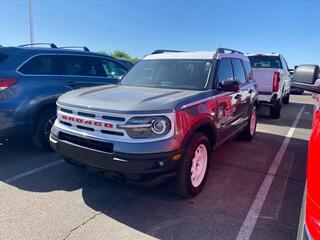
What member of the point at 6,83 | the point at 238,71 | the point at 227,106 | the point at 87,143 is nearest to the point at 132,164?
the point at 87,143

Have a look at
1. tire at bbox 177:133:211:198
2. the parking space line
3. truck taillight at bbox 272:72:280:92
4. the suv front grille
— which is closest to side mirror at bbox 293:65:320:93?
tire at bbox 177:133:211:198

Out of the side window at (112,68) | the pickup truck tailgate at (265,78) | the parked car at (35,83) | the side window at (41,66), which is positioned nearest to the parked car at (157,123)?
the parked car at (35,83)

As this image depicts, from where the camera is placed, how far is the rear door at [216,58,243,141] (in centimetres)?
438

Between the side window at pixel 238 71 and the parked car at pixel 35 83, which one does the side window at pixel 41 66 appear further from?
the side window at pixel 238 71

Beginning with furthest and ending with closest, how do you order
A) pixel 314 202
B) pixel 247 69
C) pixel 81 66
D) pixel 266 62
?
pixel 266 62, pixel 247 69, pixel 81 66, pixel 314 202

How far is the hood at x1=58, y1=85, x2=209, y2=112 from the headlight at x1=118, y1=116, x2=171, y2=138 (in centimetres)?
10

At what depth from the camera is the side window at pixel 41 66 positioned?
4941 mm

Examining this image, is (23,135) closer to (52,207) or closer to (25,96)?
(25,96)

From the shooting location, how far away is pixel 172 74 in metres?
4.54

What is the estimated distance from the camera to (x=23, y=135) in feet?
16.3

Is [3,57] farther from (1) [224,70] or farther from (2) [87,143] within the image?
(1) [224,70]

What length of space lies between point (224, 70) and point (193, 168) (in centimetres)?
182

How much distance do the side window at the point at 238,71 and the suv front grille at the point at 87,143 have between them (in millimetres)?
2955

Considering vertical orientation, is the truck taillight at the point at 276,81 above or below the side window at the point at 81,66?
below
